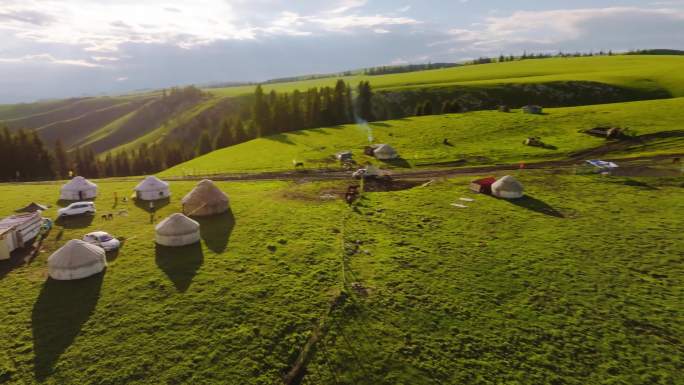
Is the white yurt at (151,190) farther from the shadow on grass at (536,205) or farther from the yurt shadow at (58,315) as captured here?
the shadow on grass at (536,205)

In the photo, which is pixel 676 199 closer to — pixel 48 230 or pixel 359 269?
pixel 359 269

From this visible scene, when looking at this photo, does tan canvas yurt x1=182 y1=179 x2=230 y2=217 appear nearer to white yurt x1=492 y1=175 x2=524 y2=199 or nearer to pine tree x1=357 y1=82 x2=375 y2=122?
white yurt x1=492 y1=175 x2=524 y2=199

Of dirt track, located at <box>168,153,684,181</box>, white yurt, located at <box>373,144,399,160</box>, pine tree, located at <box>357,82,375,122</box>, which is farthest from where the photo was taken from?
pine tree, located at <box>357,82,375,122</box>

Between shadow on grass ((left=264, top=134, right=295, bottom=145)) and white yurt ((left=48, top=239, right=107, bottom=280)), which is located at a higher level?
shadow on grass ((left=264, top=134, right=295, bottom=145))

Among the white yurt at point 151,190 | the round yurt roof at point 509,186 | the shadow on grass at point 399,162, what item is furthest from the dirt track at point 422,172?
the white yurt at point 151,190

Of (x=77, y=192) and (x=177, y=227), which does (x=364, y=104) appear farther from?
(x=177, y=227)

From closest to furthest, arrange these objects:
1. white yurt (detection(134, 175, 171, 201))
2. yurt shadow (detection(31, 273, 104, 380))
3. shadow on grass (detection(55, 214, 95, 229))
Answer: yurt shadow (detection(31, 273, 104, 380)), shadow on grass (detection(55, 214, 95, 229)), white yurt (detection(134, 175, 171, 201))

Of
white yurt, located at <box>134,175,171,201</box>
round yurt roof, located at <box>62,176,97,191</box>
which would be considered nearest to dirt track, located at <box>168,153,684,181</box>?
white yurt, located at <box>134,175,171,201</box>
